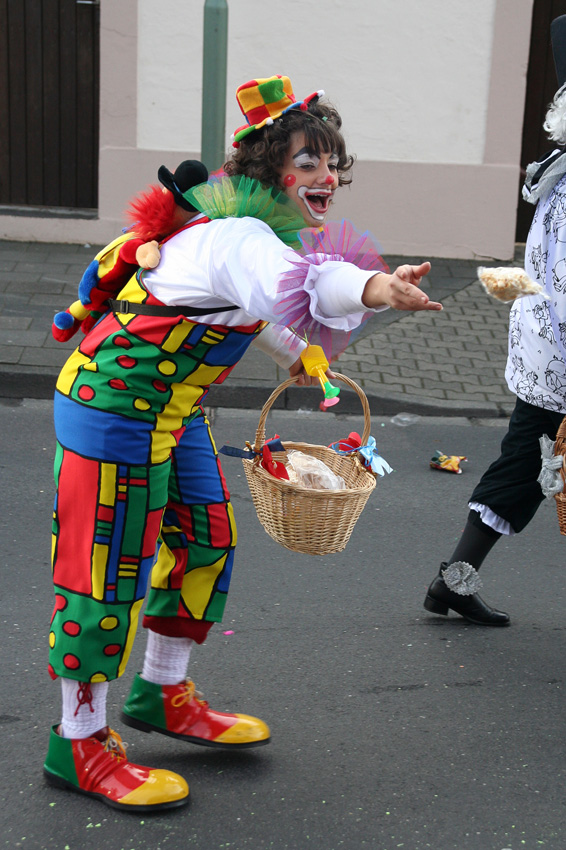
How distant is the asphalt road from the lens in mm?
2609

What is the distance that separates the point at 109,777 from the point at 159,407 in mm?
967

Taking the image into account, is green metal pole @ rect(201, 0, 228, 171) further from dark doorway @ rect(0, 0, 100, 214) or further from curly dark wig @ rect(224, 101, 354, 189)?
curly dark wig @ rect(224, 101, 354, 189)

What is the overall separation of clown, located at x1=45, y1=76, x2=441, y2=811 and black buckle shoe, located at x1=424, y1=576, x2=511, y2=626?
4.03 feet

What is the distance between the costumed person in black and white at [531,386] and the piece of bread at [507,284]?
839 millimetres

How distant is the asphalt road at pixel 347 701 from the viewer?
2609 mm

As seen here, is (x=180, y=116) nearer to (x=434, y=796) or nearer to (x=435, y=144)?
(x=435, y=144)

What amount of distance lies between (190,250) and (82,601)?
0.89 m

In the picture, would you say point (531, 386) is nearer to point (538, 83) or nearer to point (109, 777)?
point (109, 777)

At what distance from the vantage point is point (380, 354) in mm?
6973

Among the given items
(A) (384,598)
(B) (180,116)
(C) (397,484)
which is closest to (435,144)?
(B) (180,116)

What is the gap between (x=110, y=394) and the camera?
7.98 ft

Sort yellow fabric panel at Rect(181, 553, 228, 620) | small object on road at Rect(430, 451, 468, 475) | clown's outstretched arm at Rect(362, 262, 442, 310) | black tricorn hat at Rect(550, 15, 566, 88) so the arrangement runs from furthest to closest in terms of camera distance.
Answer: small object on road at Rect(430, 451, 468, 475), black tricorn hat at Rect(550, 15, 566, 88), yellow fabric panel at Rect(181, 553, 228, 620), clown's outstretched arm at Rect(362, 262, 442, 310)

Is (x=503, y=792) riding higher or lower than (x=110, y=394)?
lower

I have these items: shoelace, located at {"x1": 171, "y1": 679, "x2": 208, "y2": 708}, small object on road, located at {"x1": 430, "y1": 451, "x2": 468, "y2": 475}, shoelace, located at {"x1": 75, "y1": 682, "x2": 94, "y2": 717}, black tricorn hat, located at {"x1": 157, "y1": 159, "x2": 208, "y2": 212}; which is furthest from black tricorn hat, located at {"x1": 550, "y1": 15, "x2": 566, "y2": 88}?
small object on road, located at {"x1": 430, "y1": 451, "x2": 468, "y2": 475}
